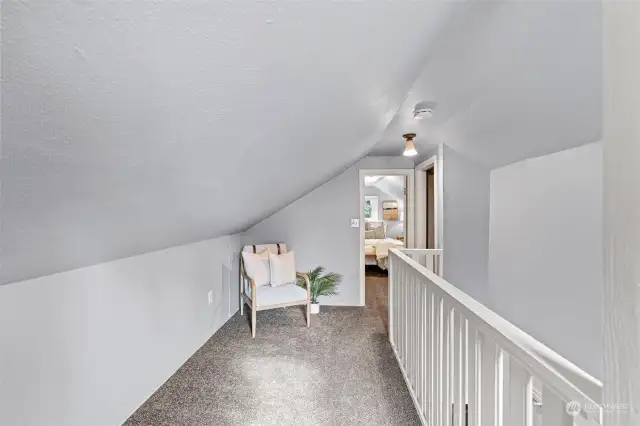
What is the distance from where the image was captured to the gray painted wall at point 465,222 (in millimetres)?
3561

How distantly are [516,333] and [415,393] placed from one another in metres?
1.46

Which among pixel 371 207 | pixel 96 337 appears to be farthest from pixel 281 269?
pixel 371 207

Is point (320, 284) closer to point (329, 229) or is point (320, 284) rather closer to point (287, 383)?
point (329, 229)

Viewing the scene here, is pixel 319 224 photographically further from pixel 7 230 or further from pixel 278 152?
pixel 7 230

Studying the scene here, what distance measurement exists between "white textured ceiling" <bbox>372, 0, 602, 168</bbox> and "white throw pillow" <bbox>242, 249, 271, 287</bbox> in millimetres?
2184

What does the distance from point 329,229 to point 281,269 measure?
103 centimetres

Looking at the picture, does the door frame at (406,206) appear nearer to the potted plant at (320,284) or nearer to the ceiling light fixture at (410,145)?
the potted plant at (320,284)

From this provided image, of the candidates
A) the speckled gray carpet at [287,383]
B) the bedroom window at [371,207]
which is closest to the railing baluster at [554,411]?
the speckled gray carpet at [287,383]

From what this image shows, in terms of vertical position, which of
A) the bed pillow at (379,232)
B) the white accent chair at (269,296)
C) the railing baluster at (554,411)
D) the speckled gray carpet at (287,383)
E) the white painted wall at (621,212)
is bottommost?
the speckled gray carpet at (287,383)

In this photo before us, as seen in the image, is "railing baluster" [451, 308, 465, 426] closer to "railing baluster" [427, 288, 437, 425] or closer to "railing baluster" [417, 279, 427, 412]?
"railing baluster" [427, 288, 437, 425]

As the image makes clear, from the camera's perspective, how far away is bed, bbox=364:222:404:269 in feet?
23.4

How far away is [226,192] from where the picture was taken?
196cm

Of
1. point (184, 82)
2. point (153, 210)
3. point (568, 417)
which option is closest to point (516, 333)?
point (568, 417)

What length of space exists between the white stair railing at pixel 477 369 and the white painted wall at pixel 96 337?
1719mm
